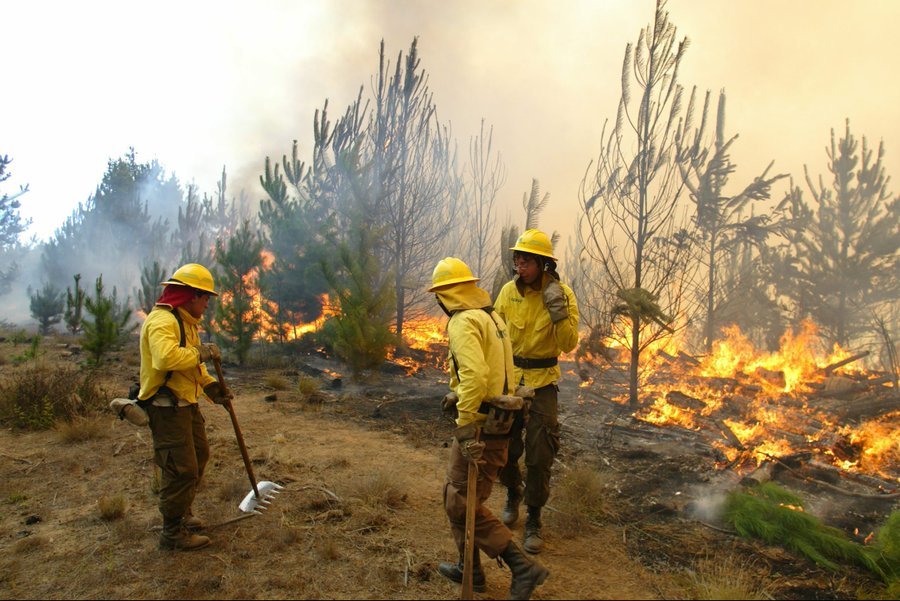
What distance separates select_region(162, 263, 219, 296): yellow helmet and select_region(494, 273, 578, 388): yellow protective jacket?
7.46 feet

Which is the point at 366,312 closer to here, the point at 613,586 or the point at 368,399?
the point at 368,399

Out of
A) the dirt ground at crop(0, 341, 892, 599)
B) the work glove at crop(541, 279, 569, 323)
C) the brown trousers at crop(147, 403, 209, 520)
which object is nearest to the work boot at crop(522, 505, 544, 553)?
the dirt ground at crop(0, 341, 892, 599)

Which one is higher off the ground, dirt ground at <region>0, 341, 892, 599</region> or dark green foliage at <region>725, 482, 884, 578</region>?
dark green foliage at <region>725, 482, 884, 578</region>

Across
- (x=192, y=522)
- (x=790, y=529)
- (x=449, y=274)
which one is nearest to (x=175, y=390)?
(x=192, y=522)

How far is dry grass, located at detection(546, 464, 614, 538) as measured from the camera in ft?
13.3

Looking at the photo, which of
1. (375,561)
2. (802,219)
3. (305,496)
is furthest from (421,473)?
(802,219)

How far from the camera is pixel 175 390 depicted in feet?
11.4

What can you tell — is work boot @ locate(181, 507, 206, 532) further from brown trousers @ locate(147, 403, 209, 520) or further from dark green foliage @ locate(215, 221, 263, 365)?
dark green foliage @ locate(215, 221, 263, 365)

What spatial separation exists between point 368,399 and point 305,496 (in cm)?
460

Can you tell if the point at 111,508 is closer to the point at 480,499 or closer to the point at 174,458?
the point at 174,458

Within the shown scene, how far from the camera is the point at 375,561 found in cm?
342

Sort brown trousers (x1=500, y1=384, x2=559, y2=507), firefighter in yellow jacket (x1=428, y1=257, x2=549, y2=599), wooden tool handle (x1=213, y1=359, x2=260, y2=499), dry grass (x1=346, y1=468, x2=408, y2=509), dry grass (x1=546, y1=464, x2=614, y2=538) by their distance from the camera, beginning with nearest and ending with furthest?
firefighter in yellow jacket (x1=428, y1=257, x2=549, y2=599), brown trousers (x1=500, y1=384, x2=559, y2=507), wooden tool handle (x1=213, y1=359, x2=260, y2=499), dry grass (x1=546, y1=464, x2=614, y2=538), dry grass (x1=346, y1=468, x2=408, y2=509)

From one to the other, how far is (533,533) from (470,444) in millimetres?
1476

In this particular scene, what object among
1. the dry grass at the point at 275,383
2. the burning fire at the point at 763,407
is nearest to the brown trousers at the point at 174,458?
the burning fire at the point at 763,407
